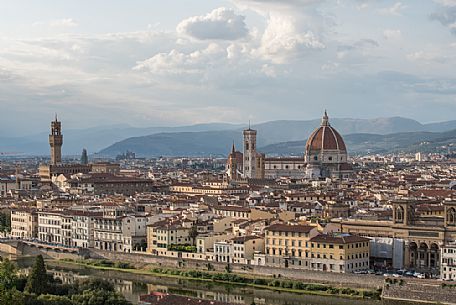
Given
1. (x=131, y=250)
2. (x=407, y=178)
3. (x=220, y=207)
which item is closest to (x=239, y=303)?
(x=131, y=250)

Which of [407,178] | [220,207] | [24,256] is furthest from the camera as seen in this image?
[407,178]

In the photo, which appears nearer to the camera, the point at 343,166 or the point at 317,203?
the point at 317,203

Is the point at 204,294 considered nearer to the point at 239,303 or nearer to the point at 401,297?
the point at 239,303

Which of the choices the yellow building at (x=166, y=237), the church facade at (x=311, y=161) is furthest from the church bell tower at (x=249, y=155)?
the yellow building at (x=166, y=237)

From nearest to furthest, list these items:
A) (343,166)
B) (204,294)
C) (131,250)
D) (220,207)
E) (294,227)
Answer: (204,294) → (294,227) → (131,250) → (220,207) → (343,166)

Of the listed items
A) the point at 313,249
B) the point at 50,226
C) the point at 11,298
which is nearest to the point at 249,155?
the point at 50,226

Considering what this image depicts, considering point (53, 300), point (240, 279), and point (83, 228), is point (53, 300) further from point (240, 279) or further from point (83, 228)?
point (83, 228)
